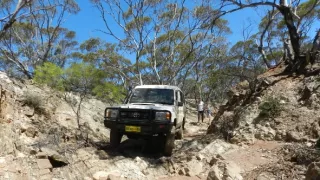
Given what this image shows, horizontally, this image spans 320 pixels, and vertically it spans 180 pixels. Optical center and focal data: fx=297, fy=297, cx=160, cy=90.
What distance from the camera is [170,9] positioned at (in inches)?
780

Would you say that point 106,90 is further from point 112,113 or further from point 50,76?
point 112,113

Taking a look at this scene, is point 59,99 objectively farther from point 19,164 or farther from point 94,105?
point 19,164

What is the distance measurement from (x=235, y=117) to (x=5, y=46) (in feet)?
68.0

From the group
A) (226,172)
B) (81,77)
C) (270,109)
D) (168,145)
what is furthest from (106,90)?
(226,172)

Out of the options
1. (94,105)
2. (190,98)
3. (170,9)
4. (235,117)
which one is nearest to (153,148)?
(235,117)

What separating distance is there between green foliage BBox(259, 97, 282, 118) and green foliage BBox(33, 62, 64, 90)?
608 centimetres

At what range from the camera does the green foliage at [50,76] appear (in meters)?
9.28

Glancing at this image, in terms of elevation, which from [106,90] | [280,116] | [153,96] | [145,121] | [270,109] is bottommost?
[145,121]

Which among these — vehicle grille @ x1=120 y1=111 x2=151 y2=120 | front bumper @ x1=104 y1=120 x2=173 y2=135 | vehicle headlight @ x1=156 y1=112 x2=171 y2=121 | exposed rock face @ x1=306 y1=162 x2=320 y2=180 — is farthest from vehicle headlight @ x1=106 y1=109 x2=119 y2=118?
exposed rock face @ x1=306 y1=162 x2=320 y2=180

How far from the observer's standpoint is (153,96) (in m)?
8.65

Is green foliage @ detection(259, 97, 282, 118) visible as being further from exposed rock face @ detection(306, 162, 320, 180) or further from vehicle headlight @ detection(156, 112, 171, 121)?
exposed rock face @ detection(306, 162, 320, 180)

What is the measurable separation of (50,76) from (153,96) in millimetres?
3460

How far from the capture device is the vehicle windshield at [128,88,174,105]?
8477 mm

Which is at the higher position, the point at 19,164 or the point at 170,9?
the point at 170,9
